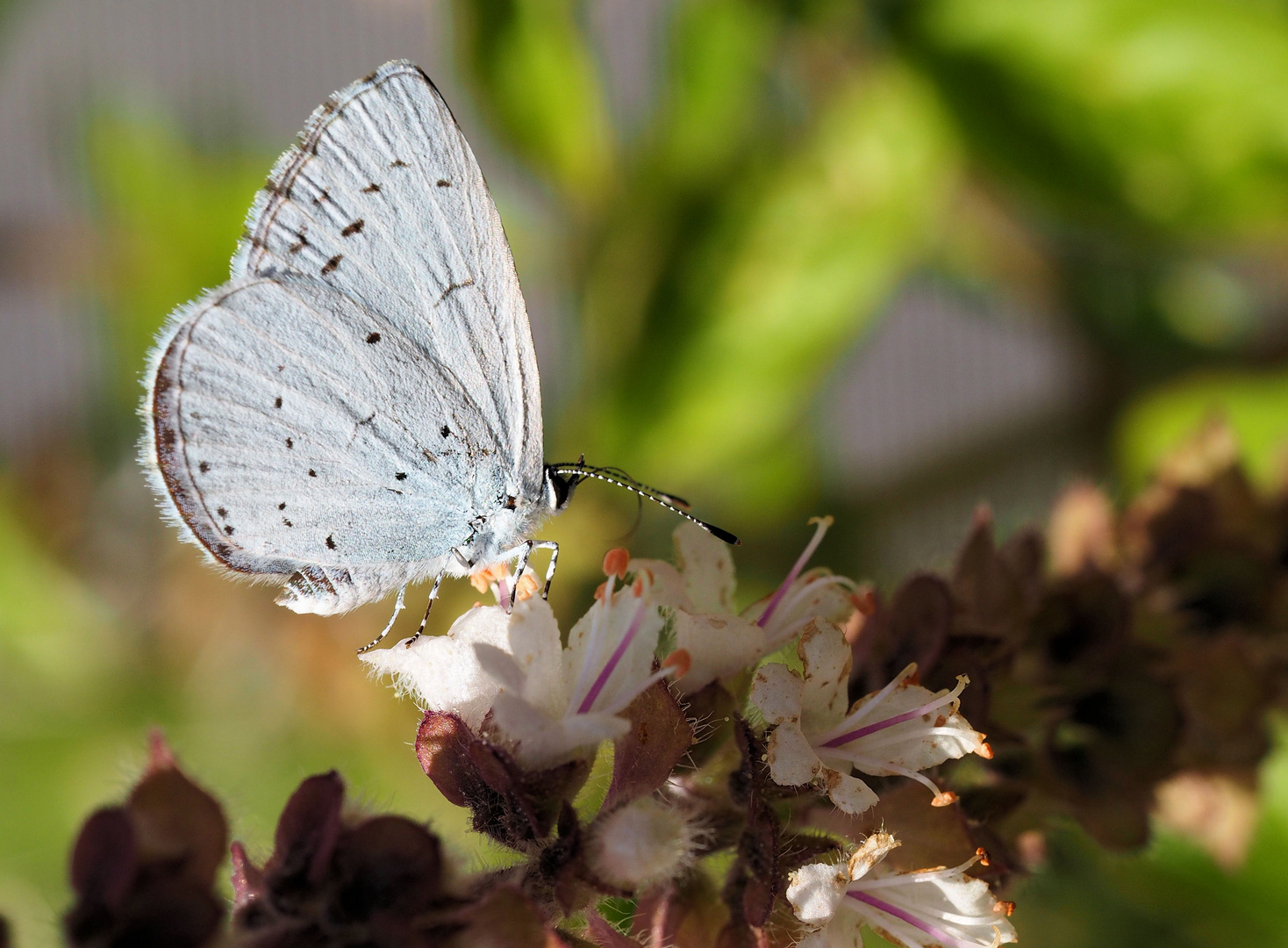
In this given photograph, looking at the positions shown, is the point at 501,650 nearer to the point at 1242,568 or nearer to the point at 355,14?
the point at 1242,568

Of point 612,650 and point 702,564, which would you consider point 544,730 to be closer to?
point 612,650

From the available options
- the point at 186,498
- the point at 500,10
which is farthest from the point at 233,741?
the point at 500,10

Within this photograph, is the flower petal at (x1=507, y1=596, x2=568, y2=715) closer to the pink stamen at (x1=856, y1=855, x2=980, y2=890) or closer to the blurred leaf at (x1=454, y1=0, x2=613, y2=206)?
the pink stamen at (x1=856, y1=855, x2=980, y2=890)

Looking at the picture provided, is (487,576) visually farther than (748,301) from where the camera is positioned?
No

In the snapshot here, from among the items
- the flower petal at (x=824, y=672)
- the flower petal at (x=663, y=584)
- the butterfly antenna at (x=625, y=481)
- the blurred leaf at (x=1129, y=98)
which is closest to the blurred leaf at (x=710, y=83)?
the blurred leaf at (x=1129, y=98)

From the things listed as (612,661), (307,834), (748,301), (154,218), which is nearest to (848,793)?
(612,661)

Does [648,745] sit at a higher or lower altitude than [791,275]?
lower

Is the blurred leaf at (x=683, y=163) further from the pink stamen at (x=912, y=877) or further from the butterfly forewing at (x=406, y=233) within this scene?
the pink stamen at (x=912, y=877)
